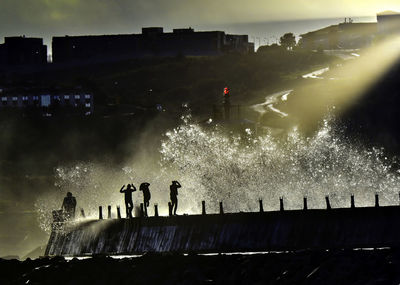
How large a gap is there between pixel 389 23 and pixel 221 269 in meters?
107

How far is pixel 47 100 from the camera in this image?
174 meters

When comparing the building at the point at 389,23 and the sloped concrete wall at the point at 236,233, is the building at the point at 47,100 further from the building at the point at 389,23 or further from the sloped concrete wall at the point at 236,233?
the sloped concrete wall at the point at 236,233

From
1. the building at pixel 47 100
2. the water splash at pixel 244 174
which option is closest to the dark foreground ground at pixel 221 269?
the water splash at pixel 244 174

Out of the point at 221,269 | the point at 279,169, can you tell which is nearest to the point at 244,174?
the point at 279,169

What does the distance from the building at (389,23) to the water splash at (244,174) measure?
133ft

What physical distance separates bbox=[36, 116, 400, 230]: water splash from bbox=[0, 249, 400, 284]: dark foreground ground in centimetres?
1576

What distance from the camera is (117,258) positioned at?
57.6 m

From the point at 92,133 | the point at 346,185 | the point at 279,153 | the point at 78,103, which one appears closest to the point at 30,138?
the point at 92,133

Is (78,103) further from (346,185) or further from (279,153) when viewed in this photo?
(346,185)

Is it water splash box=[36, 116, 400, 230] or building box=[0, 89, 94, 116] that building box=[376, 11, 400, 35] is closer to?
building box=[0, 89, 94, 116]

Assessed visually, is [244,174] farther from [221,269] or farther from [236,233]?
[221,269]

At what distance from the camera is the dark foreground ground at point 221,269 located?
4859 centimetres

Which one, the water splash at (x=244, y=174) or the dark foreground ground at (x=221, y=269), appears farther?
the water splash at (x=244, y=174)

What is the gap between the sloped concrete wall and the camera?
53344mm
